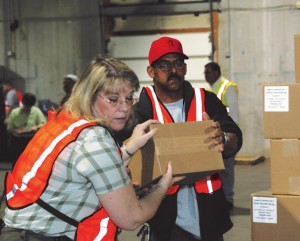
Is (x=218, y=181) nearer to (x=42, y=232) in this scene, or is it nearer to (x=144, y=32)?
(x=42, y=232)

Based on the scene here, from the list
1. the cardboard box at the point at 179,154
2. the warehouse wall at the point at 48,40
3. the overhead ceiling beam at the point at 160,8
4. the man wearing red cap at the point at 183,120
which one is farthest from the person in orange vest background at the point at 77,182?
the warehouse wall at the point at 48,40

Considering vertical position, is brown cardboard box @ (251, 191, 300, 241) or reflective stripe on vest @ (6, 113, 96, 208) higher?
reflective stripe on vest @ (6, 113, 96, 208)

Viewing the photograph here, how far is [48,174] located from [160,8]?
10.7 meters

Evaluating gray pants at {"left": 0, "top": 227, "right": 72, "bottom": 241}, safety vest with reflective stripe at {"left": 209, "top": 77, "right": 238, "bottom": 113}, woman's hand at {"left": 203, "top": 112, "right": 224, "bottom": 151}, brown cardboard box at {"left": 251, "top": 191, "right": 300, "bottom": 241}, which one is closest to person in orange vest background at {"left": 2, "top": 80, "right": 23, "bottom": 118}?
safety vest with reflective stripe at {"left": 209, "top": 77, "right": 238, "bottom": 113}

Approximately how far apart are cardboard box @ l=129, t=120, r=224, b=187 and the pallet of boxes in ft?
3.41

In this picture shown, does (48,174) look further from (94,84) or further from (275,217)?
(275,217)

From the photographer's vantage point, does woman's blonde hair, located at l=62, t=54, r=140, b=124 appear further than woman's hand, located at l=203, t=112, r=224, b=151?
No

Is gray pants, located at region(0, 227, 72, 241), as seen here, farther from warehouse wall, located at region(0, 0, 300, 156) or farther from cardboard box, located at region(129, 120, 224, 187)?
warehouse wall, located at region(0, 0, 300, 156)

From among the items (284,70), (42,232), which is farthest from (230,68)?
(42,232)

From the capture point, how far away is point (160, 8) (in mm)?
13227

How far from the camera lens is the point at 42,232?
2.80 metres

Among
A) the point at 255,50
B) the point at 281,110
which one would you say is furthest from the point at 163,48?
the point at 255,50

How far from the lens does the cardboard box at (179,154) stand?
349cm

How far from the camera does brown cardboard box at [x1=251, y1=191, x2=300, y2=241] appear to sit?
4711 mm
